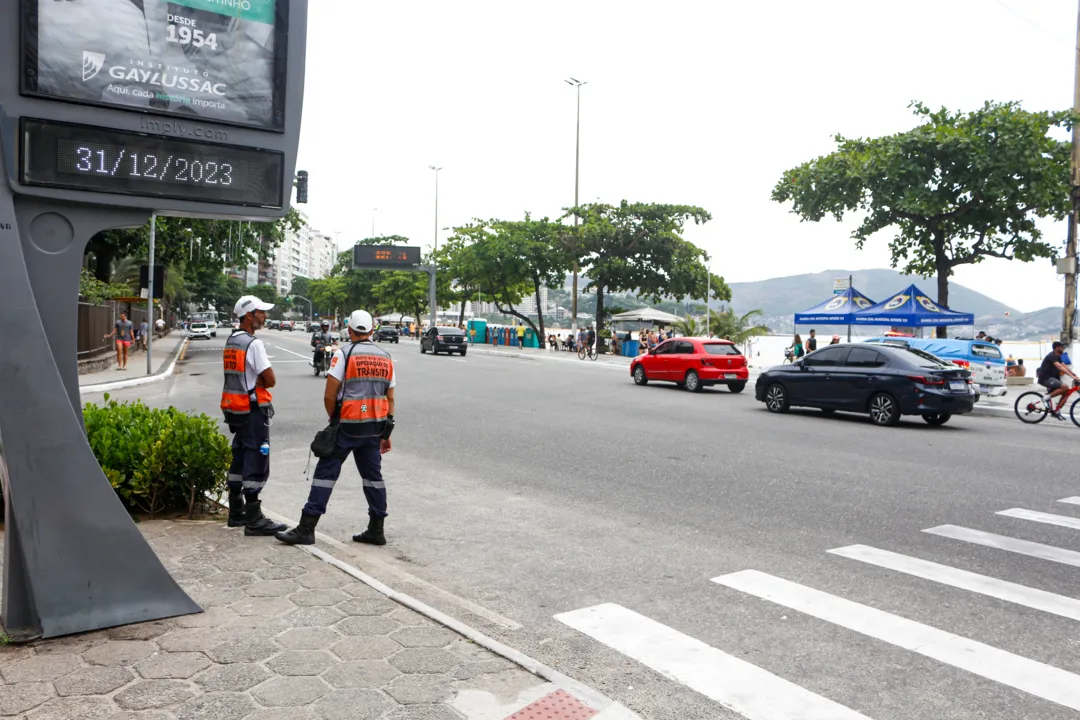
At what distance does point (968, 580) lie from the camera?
5.46 m

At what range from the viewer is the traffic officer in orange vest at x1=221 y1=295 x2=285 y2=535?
20.0 ft

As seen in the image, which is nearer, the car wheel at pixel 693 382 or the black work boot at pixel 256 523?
the black work boot at pixel 256 523

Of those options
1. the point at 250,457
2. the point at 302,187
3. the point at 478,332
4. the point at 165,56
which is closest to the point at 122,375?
the point at 302,187

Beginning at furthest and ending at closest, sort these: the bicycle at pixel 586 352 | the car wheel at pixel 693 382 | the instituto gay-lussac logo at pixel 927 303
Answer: the bicycle at pixel 586 352 → the instituto gay-lussac logo at pixel 927 303 → the car wheel at pixel 693 382

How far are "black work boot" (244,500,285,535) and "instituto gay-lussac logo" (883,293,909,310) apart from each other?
2315 cm

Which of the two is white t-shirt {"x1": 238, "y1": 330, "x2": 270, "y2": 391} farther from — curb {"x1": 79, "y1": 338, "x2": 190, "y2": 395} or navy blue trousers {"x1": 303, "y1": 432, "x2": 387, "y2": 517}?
curb {"x1": 79, "y1": 338, "x2": 190, "y2": 395}

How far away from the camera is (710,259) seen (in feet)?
152

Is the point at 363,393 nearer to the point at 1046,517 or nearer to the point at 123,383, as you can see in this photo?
the point at 1046,517

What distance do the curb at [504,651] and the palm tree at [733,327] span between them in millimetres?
34072

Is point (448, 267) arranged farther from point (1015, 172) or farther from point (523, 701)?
point (523, 701)

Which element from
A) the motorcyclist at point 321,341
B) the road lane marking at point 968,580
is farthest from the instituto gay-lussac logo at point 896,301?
the road lane marking at point 968,580

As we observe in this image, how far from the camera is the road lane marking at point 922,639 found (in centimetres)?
385

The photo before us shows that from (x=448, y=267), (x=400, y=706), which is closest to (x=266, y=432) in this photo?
(x=400, y=706)

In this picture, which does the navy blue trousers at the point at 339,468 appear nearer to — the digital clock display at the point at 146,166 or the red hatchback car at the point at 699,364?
the digital clock display at the point at 146,166
